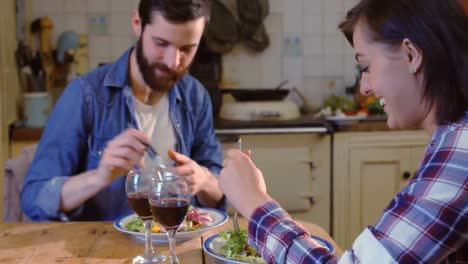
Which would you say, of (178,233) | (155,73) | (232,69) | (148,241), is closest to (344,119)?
(232,69)

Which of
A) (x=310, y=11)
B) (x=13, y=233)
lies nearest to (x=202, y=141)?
(x=13, y=233)

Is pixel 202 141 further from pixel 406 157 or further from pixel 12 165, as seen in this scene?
pixel 406 157

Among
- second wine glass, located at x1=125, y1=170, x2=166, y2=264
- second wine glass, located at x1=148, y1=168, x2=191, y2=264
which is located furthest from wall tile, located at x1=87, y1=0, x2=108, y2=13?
second wine glass, located at x1=148, y1=168, x2=191, y2=264

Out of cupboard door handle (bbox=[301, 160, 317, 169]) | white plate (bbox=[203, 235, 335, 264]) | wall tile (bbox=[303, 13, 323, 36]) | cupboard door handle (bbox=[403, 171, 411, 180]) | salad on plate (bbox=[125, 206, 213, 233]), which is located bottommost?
cupboard door handle (bbox=[403, 171, 411, 180])

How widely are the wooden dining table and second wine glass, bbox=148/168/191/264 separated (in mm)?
134

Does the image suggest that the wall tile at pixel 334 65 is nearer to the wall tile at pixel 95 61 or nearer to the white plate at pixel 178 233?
the wall tile at pixel 95 61

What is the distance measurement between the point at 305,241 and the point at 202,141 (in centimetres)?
108

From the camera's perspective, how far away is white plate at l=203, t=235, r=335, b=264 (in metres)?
1.29

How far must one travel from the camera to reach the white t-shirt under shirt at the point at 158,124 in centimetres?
200

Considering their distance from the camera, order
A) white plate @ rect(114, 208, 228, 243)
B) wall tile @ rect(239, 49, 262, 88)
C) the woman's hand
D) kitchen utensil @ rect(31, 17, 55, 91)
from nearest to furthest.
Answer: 1. the woman's hand
2. white plate @ rect(114, 208, 228, 243)
3. kitchen utensil @ rect(31, 17, 55, 91)
4. wall tile @ rect(239, 49, 262, 88)

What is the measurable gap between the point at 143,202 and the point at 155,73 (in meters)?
0.70

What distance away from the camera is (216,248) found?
53.8 inches

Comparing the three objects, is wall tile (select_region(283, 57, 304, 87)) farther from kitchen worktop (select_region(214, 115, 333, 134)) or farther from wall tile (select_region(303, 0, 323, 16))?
kitchen worktop (select_region(214, 115, 333, 134))

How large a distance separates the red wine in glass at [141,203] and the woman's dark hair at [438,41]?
62cm
